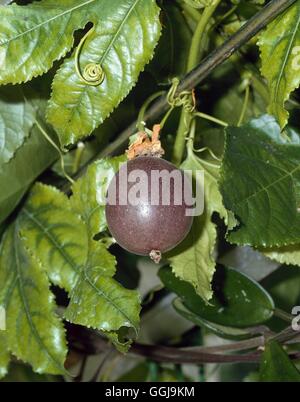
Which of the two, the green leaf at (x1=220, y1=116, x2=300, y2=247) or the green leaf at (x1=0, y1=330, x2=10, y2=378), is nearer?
the green leaf at (x1=220, y1=116, x2=300, y2=247)

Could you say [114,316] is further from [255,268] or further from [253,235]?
[255,268]

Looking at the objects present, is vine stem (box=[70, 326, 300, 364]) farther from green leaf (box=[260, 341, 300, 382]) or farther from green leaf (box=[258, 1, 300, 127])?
green leaf (box=[258, 1, 300, 127])

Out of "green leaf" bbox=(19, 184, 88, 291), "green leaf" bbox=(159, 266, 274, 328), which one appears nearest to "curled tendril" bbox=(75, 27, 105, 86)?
"green leaf" bbox=(19, 184, 88, 291)

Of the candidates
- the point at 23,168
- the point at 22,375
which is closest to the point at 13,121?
the point at 23,168

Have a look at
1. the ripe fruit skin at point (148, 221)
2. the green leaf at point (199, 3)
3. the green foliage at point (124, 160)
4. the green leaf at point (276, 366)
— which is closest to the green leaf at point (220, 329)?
the green foliage at point (124, 160)

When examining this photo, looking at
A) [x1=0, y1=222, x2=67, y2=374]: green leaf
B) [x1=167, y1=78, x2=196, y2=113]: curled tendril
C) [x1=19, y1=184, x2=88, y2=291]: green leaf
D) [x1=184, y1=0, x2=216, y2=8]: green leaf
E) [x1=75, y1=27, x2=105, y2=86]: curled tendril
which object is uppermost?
[x1=184, y1=0, x2=216, y2=8]: green leaf

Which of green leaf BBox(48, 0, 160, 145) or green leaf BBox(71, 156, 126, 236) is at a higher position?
green leaf BBox(48, 0, 160, 145)
